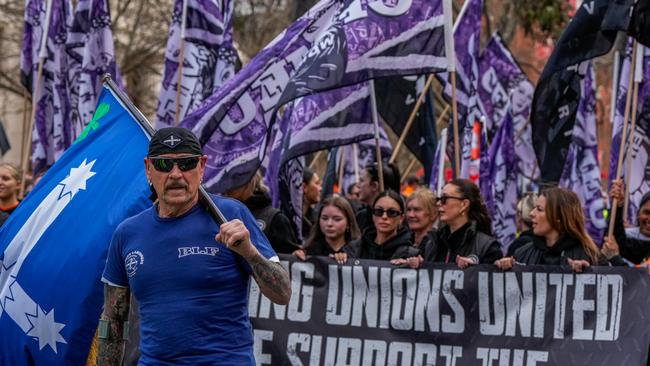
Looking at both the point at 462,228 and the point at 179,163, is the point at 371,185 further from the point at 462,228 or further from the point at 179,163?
the point at 179,163

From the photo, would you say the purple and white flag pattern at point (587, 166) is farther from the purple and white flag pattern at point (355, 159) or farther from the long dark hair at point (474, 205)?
the long dark hair at point (474, 205)

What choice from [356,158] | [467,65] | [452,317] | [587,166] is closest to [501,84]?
[356,158]

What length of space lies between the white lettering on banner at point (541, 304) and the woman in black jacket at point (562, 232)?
0.12 meters

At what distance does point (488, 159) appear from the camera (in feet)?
42.2

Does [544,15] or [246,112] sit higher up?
[544,15]

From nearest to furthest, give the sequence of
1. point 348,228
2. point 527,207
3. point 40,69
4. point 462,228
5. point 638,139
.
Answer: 1. point 462,228
2. point 348,228
3. point 527,207
4. point 638,139
5. point 40,69

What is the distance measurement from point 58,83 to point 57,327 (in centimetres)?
751

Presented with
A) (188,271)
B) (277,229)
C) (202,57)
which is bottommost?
(277,229)

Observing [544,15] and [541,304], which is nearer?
[541,304]

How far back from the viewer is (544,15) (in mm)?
22797

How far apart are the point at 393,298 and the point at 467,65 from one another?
412cm

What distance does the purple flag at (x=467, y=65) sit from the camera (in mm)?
11203

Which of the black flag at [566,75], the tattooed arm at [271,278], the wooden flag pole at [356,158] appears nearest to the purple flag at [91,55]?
the wooden flag pole at [356,158]

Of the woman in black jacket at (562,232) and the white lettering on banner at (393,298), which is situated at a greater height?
the woman in black jacket at (562,232)
